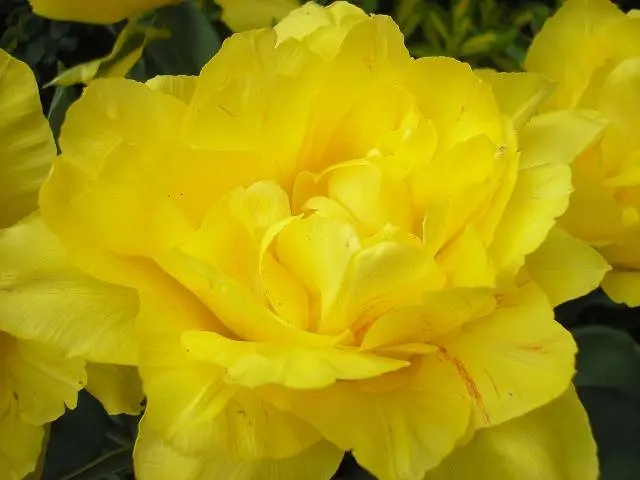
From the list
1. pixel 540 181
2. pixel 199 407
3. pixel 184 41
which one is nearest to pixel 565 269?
pixel 540 181

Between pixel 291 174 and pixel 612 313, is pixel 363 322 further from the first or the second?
pixel 612 313

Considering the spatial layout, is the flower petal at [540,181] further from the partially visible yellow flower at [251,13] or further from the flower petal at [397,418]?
the partially visible yellow flower at [251,13]

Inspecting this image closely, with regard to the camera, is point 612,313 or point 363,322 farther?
point 612,313

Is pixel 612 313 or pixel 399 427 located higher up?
pixel 399 427

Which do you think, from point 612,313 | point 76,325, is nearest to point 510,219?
point 76,325

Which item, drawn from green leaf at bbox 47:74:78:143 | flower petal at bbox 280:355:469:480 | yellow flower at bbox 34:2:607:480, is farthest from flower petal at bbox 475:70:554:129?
green leaf at bbox 47:74:78:143
